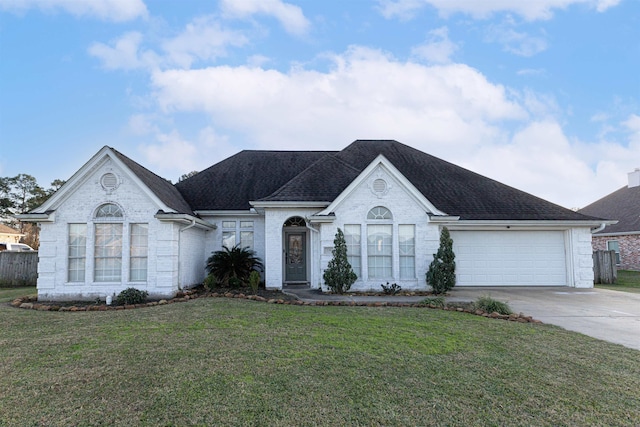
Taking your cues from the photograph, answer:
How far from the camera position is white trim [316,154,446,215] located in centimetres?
1314

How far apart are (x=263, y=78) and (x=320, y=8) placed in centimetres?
487

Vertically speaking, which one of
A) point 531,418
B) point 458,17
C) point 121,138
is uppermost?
point 458,17

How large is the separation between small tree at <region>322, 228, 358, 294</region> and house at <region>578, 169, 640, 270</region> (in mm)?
24071

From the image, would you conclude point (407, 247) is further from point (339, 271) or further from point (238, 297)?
point (238, 297)

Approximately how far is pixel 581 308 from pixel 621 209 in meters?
24.4

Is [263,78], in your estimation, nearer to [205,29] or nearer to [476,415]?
[205,29]

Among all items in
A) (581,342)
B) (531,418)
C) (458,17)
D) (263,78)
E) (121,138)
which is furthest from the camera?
(121,138)

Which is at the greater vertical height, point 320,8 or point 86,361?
point 320,8

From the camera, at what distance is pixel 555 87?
1669 centimetres

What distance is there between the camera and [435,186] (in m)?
16.3

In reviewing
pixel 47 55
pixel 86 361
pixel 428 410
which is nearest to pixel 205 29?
pixel 47 55

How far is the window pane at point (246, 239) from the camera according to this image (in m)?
15.9

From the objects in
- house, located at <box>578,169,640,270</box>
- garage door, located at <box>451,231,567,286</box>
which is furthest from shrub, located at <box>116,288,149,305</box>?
house, located at <box>578,169,640,270</box>

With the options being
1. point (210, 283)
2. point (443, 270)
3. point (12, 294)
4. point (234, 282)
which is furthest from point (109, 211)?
point (443, 270)
